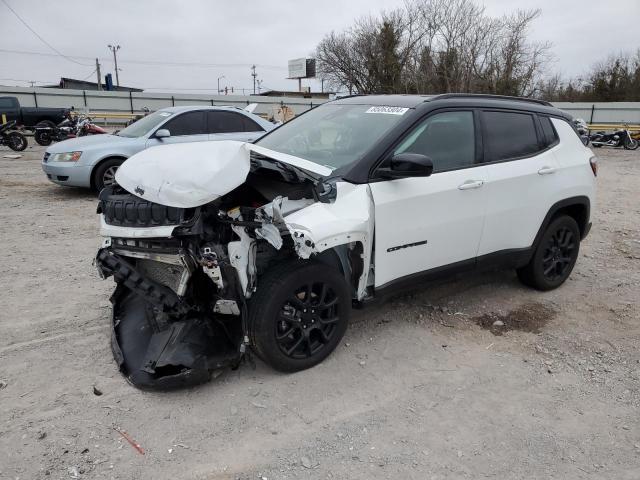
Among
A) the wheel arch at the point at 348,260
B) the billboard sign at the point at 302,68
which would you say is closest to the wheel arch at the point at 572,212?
the wheel arch at the point at 348,260

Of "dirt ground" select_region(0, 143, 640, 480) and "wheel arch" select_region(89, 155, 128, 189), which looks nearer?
"dirt ground" select_region(0, 143, 640, 480)

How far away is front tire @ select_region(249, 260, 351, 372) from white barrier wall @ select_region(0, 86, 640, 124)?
23414mm

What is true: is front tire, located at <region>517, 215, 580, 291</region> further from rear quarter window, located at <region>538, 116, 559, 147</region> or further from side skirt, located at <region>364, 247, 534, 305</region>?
rear quarter window, located at <region>538, 116, 559, 147</region>

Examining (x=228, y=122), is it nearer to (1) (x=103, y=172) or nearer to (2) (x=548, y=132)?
(1) (x=103, y=172)

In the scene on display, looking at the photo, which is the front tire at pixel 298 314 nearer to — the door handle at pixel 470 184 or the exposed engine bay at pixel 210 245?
the exposed engine bay at pixel 210 245

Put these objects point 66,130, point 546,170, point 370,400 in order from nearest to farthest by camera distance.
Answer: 1. point 370,400
2. point 546,170
3. point 66,130

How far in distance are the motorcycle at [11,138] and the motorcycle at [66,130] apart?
4.16 ft

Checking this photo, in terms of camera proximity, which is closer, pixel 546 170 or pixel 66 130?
pixel 546 170

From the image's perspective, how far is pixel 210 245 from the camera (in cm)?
293

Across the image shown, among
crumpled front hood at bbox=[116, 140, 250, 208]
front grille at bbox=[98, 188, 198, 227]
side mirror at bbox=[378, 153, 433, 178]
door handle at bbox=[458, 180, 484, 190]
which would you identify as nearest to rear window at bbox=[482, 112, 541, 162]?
door handle at bbox=[458, 180, 484, 190]

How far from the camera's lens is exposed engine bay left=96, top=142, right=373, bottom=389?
2.94 metres

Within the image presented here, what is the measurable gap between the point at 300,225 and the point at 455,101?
189cm

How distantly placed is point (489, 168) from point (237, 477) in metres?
2.97

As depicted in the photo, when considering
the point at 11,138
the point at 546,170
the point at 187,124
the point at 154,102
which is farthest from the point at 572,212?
the point at 154,102
